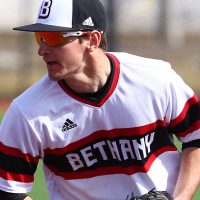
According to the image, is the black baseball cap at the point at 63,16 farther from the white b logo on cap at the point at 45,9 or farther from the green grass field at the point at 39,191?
the green grass field at the point at 39,191

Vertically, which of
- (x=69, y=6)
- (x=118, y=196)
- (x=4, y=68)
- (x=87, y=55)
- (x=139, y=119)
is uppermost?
(x=69, y=6)

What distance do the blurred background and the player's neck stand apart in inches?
399

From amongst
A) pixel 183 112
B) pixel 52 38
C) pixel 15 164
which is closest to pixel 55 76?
pixel 52 38

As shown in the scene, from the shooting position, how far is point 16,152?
4801mm

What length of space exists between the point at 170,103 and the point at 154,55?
13.9m

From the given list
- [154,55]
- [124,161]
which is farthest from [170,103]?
[154,55]

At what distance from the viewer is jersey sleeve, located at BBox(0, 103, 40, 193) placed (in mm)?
4746

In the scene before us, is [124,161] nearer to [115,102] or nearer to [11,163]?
[115,102]

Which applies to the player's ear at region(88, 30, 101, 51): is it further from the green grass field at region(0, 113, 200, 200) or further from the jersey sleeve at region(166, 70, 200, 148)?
the green grass field at region(0, 113, 200, 200)

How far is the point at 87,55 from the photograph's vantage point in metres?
4.84

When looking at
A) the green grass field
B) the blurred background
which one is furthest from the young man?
the blurred background

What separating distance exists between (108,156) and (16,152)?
A: 55 cm

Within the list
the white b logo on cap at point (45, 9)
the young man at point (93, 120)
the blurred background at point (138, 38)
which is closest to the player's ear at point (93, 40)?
the young man at point (93, 120)

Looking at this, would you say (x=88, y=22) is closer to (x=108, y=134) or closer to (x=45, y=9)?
(x=45, y=9)
